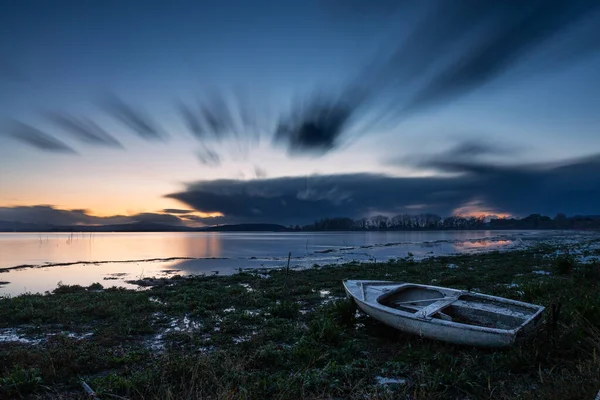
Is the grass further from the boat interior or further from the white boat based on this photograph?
the boat interior

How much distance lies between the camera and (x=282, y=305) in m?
12.4

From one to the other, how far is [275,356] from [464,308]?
5.37 meters

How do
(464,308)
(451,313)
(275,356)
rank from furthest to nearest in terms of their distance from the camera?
(451,313)
(464,308)
(275,356)

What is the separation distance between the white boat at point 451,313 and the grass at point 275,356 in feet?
1.01

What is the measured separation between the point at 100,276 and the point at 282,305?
74.0ft

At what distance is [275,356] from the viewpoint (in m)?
→ 7.52

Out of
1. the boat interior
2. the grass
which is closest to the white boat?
the boat interior

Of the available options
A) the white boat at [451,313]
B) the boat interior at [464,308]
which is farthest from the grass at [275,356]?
the boat interior at [464,308]

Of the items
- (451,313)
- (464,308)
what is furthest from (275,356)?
(464,308)

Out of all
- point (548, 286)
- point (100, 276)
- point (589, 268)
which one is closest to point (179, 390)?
point (548, 286)

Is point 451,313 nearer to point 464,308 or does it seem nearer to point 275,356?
point 464,308

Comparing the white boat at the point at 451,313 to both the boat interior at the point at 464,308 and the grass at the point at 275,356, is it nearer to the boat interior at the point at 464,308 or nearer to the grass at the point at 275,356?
the boat interior at the point at 464,308

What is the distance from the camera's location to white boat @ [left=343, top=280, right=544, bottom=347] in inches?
291

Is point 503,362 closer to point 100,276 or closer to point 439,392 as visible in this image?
point 439,392
